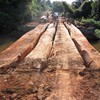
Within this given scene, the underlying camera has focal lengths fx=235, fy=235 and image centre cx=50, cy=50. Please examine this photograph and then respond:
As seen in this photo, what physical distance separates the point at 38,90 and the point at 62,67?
49.5 inches

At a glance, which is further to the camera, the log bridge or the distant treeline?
the distant treeline

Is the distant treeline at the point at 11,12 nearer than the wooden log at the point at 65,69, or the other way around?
the wooden log at the point at 65,69

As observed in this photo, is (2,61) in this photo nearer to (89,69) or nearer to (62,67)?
(62,67)

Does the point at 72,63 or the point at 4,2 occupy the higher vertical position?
the point at 4,2

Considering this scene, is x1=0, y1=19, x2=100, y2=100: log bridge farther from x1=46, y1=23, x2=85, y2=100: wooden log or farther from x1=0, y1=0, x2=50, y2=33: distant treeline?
x1=0, y1=0, x2=50, y2=33: distant treeline

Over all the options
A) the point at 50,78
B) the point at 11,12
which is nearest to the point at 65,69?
the point at 50,78

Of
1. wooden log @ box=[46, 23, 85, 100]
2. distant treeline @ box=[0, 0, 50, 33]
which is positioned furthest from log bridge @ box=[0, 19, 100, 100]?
distant treeline @ box=[0, 0, 50, 33]

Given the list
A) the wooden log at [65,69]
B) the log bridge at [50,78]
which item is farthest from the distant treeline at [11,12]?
the log bridge at [50,78]

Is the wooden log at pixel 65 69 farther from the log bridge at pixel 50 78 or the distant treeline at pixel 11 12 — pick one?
the distant treeline at pixel 11 12

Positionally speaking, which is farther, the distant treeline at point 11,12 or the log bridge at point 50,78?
the distant treeline at point 11,12

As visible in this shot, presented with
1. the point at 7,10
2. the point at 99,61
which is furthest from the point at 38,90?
the point at 7,10

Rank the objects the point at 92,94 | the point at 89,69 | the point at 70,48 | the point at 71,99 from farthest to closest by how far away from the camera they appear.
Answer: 1. the point at 70,48
2. the point at 89,69
3. the point at 92,94
4. the point at 71,99

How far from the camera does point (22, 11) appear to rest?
19703 millimetres

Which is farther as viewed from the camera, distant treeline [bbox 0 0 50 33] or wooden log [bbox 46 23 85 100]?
distant treeline [bbox 0 0 50 33]
